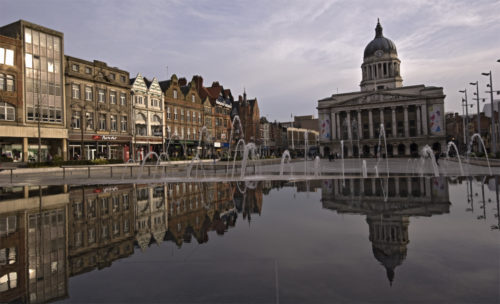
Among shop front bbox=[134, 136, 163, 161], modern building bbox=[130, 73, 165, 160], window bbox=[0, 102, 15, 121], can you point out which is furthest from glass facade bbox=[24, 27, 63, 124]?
shop front bbox=[134, 136, 163, 161]

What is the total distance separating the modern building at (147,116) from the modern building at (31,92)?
12208 mm

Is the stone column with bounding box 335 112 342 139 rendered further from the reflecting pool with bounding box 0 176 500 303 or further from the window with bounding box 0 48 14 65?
the reflecting pool with bounding box 0 176 500 303

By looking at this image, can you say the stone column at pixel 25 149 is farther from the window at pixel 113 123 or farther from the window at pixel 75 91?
the window at pixel 113 123

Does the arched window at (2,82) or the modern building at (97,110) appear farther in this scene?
the modern building at (97,110)

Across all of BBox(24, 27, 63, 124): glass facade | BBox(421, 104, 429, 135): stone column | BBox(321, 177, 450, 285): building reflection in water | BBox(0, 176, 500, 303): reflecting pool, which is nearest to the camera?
BBox(0, 176, 500, 303): reflecting pool

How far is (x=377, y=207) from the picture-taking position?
7977mm

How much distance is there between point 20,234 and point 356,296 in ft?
21.2

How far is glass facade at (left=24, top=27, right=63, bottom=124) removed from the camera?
38781 mm

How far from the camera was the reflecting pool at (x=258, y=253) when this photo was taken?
366 cm

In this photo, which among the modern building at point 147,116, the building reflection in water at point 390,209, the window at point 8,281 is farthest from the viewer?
the modern building at point 147,116

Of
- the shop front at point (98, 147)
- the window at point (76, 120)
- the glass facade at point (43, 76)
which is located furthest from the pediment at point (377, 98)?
the glass facade at point (43, 76)

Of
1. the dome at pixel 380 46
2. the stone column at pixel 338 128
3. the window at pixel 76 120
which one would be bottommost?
the window at pixel 76 120

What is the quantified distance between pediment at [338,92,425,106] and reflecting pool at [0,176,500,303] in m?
99.5

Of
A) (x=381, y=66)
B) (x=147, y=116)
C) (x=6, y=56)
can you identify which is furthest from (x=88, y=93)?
(x=381, y=66)
